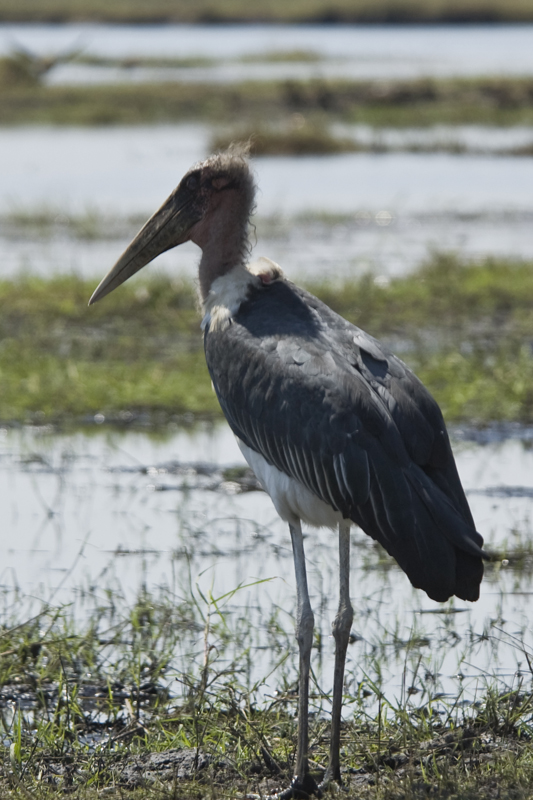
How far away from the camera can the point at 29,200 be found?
14664 millimetres

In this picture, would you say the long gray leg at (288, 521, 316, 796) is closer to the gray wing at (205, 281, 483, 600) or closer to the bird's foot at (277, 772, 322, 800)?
the bird's foot at (277, 772, 322, 800)

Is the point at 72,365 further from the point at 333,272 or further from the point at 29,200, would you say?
the point at 29,200

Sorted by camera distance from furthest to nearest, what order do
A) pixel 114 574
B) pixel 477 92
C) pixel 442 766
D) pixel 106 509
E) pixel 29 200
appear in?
pixel 477 92 → pixel 29 200 → pixel 106 509 → pixel 114 574 → pixel 442 766

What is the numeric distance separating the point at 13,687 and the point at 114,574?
2.90 feet

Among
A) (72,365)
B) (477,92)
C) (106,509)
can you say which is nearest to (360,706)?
(106,509)

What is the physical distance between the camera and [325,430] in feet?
9.73

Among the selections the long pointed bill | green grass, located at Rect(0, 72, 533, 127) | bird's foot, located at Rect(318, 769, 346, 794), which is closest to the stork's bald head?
A: the long pointed bill

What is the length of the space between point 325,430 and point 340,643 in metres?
0.56

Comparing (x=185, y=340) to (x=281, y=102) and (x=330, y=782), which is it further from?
(x=281, y=102)

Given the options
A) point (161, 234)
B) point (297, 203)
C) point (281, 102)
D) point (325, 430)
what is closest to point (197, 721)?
point (325, 430)

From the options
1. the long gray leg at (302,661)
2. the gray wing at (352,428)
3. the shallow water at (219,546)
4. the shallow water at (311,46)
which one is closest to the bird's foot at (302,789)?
the long gray leg at (302,661)

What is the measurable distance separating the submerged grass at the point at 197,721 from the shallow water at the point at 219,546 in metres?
0.12

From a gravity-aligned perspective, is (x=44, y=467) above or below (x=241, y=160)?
below

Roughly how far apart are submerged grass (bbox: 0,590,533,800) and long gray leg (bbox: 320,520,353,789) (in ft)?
0.27
